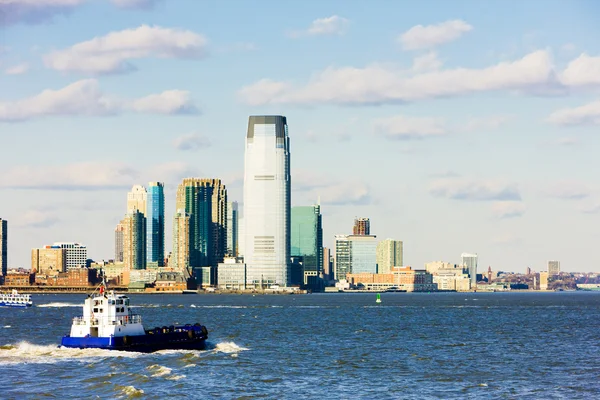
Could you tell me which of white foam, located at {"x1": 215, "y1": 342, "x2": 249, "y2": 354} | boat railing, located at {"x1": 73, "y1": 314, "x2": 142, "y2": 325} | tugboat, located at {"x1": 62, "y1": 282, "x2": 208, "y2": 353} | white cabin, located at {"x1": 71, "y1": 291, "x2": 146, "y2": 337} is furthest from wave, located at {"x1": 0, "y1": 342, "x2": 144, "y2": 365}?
white foam, located at {"x1": 215, "y1": 342, "x2": 249, "y2": 354}

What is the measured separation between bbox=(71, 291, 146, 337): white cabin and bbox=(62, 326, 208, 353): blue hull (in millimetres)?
1207

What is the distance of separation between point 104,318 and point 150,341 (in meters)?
6.67

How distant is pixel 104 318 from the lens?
381 feet

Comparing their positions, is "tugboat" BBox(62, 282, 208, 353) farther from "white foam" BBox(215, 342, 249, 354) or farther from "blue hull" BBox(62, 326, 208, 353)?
"white foam" BBox(215, 342, 249, 354)

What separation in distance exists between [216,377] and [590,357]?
47.3 m

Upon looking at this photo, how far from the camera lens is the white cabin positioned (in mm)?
115812

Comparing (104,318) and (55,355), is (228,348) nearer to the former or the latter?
(104,318)

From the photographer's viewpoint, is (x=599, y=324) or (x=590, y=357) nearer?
(x=590, y=357)

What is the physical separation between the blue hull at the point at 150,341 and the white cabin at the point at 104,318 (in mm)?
1207

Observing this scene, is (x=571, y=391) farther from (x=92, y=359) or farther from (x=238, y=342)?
(x=238, y=342)

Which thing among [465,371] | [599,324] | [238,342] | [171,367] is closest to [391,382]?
[465,371]

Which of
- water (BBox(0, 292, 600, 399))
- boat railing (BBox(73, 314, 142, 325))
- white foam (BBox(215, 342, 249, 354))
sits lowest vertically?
water (BBox(0, 292, 600, 399))

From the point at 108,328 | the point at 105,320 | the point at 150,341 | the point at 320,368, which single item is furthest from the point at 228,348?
the point at 320,368

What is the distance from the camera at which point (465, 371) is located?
346 ft
